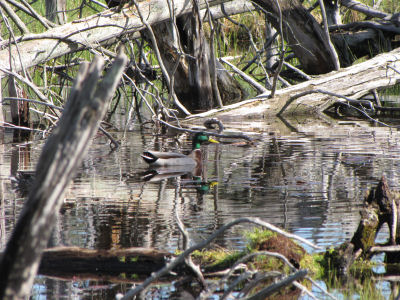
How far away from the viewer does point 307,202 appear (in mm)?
6504

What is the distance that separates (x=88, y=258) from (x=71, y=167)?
2377 mm

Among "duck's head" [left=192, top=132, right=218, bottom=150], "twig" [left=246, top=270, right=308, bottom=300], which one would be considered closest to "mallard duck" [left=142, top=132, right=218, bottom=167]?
"duck's head" [left=192, top=132, right=218, bottom=150]

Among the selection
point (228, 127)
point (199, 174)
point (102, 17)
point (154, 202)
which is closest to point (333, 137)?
point (228, 127)

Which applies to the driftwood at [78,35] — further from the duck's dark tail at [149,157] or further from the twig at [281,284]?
the twig at [281,284]

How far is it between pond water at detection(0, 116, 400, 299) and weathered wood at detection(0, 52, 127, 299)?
5.35ft

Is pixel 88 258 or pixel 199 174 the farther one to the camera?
pixel 199 174

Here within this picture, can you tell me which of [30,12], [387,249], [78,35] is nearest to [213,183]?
[387,249]

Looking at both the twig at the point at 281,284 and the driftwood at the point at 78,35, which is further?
the driftwood at the point at 78,35

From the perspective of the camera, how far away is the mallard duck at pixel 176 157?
8.69 m

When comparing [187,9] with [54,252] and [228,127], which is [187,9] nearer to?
[228,127]

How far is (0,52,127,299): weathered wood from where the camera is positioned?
214cm

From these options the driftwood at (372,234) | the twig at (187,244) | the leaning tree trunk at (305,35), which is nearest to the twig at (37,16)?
the leaning tree trunk at (305,35)

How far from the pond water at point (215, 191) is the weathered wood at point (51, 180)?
163 centimetres

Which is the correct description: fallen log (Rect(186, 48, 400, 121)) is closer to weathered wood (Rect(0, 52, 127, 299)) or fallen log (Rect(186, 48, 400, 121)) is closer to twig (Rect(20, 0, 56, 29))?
twig (Rect(20, 0, 56, 29))
